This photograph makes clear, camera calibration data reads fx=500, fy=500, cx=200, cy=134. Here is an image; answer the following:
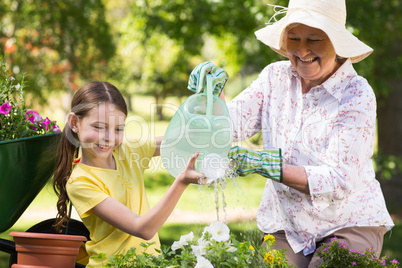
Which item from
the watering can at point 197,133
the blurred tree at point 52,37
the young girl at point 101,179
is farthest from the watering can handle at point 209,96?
the blurred tree at point 52,37

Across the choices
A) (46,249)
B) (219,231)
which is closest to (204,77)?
(219,231)

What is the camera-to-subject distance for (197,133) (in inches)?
76.7

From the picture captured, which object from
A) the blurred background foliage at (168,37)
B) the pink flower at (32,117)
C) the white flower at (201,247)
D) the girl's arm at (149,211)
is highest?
the blurred background foliage at (168,37)

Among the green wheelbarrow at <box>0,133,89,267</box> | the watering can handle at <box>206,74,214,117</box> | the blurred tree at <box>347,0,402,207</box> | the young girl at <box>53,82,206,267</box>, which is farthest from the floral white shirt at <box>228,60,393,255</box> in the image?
the blurred tree at <box>347,0,402,207</box>

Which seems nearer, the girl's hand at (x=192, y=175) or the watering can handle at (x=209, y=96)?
the girl's hand at (x=192, y=175)

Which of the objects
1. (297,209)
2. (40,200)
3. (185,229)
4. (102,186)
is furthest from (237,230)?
(102,186)

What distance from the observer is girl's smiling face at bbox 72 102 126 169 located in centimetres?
204

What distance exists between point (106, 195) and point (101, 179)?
13cm

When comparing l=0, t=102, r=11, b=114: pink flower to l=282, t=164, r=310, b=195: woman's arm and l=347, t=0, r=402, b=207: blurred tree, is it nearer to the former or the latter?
l=282, t=164, r=310, b=195: woman's arm

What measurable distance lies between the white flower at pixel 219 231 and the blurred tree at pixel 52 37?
17.4 ft

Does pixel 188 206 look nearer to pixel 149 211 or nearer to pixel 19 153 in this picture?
pixel 19 153

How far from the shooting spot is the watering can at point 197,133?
1950 millimetres

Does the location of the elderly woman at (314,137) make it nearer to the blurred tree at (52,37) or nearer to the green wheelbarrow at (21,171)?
the green wheelbarrow at (21,171)

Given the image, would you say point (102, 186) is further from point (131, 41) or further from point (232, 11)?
point (131, 41)
